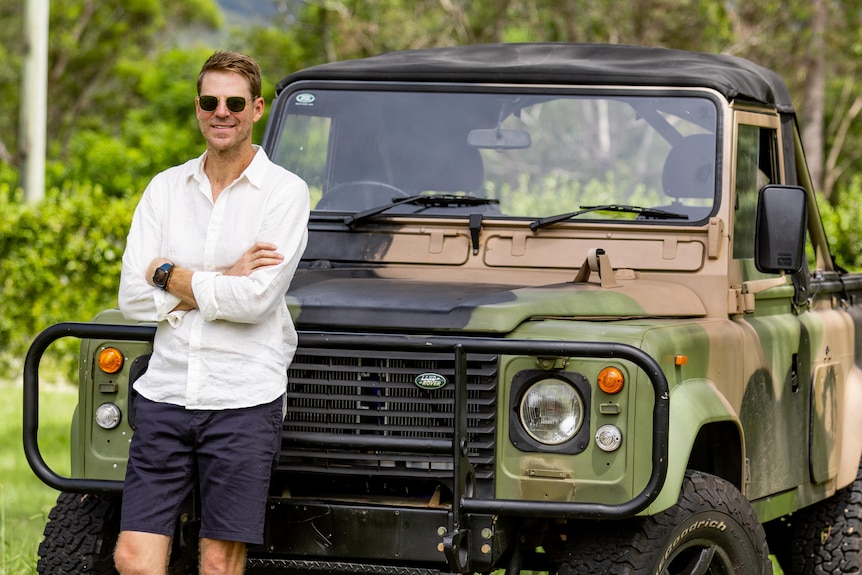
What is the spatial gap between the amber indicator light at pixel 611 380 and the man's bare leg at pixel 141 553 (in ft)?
4.38

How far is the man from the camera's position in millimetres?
4023

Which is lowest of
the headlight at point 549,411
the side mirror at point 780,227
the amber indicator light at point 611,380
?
the headlight at point 549,411

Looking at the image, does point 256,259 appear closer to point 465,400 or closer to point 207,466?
point 207,466

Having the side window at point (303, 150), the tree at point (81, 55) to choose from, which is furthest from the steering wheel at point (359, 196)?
the tree at point (81, 55)

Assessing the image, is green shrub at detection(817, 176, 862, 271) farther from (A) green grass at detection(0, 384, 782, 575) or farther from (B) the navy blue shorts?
(B) the navy blue shorts

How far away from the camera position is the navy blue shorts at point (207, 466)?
4031 mm

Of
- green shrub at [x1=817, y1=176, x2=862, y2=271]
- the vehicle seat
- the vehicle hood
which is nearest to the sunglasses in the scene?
the vehicle hood

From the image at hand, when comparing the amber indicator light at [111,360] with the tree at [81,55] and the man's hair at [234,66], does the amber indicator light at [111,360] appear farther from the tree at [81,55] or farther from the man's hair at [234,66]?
the tree at [81,55]

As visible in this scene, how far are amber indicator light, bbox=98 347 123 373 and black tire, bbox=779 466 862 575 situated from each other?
314cm

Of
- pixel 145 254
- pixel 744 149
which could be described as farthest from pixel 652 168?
pixel 145 254

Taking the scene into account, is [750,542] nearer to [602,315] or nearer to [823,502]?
[602,315]

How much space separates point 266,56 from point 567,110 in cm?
2554

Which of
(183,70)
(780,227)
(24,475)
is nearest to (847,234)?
(24,475)

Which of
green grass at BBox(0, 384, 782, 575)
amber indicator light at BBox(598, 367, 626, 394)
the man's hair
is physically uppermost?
the man's hair
